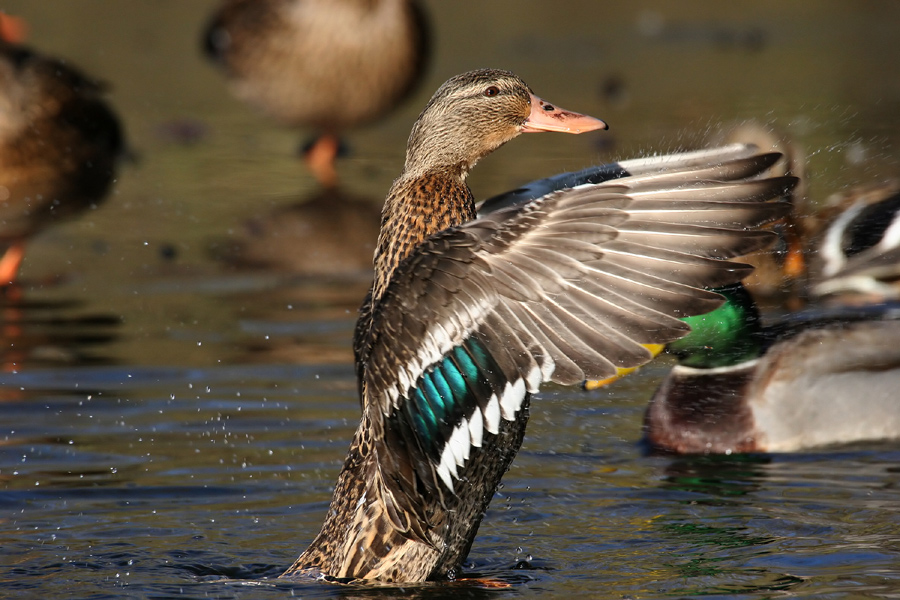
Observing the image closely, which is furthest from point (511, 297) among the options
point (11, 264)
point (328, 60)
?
point (328, 60)

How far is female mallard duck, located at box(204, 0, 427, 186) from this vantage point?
11055 millimetres

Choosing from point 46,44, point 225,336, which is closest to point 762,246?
point 225,336

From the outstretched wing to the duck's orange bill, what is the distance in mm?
595

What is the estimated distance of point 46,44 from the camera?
13570 mm

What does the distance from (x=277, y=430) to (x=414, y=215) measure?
79.3 inches

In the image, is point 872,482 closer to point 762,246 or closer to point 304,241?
point 762,246

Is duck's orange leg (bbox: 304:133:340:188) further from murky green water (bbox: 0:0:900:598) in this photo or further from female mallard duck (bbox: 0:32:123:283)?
female mallard duck (bbox: 0:32:123:283)

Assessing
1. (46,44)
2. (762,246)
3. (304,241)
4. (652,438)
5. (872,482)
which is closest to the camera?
(762,246)

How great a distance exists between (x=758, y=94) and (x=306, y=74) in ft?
12.7

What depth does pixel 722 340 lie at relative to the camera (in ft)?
20.2

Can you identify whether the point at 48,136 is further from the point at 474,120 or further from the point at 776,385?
the point at 474,120

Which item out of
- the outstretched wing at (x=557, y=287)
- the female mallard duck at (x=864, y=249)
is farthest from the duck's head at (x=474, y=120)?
the female mallard duck at (x=864, y=249)

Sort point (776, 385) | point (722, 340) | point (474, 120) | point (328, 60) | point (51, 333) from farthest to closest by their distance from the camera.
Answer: point (328, 60)
point (51, 333)
point (722, 340)
point (776, 385)
point (474, 120)

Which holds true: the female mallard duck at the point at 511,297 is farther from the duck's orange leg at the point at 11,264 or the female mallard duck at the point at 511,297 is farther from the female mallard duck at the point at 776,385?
the duck's orange leg at the point at 11,264
